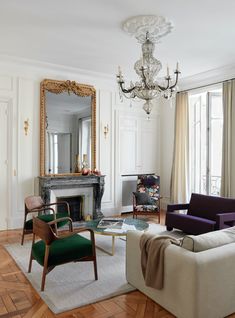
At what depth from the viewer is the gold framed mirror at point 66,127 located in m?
5.62

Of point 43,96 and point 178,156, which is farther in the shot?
point 178,156

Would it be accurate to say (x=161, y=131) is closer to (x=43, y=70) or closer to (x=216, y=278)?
(x=43, y=70)

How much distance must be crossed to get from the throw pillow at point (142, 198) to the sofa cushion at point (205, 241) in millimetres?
3412

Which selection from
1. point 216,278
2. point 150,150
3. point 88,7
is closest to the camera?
point 216,278

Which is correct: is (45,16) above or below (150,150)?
above

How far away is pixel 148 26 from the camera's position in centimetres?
371

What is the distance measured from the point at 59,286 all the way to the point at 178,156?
4.38 meters

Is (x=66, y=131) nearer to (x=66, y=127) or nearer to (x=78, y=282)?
(x=66, y=127)

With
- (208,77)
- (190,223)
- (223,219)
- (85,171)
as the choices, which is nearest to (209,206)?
(190,223)

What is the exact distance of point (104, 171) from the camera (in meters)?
6.44

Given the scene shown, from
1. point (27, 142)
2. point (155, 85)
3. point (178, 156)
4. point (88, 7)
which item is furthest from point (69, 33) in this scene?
point (178, 156)

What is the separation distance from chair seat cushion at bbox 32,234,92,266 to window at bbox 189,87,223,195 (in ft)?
12.6

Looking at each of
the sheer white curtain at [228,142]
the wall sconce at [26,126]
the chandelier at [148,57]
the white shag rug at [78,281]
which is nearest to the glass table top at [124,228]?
the white shag rug at [78,281]

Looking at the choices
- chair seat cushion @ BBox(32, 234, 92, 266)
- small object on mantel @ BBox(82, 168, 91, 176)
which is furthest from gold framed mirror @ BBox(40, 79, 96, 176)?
chair seat cushion @ BBox(32, 234, 92, 266)
